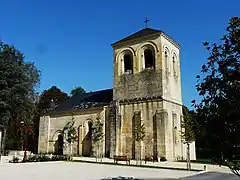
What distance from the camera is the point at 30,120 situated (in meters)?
32.5

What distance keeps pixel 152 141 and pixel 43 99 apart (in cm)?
3050

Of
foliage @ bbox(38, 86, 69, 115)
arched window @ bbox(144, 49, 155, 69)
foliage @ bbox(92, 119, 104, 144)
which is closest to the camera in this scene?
foliage @ bbox(92, 119, 104, 144)

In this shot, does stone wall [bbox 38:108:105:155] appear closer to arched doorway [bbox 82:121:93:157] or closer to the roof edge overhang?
arched doorway [bbox 82:121:93:157]

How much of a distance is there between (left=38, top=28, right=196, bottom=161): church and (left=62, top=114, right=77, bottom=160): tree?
0.63 metres

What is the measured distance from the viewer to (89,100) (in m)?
34.8

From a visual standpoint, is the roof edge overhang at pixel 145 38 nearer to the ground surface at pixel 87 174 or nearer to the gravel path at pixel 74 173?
the gravel path at pixel 74 173

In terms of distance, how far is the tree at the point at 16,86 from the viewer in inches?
1096

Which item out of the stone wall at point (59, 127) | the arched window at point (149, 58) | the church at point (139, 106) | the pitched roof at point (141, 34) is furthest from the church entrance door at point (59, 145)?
the arched window at point (149, 58)

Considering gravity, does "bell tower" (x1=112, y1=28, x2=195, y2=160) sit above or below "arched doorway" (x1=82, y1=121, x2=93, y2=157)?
above

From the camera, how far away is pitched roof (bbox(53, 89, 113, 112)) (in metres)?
32.9

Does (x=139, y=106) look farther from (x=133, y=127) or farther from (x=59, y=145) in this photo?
(x=59, y=145)

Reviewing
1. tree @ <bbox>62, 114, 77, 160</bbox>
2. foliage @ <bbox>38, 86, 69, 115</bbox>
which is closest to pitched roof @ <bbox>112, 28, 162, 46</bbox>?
tree @ <bbox>62, 114, 77, 160</bbox>

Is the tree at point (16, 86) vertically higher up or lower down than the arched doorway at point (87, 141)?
higher up

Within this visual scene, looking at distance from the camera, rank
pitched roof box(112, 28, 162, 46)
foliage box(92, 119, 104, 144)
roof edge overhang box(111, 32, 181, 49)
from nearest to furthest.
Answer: foliage box(92, 119, 104, 144)
roof edge overhang box(111, 32, 181, 49)
pitched roof box(112, 28, 162, 46)
